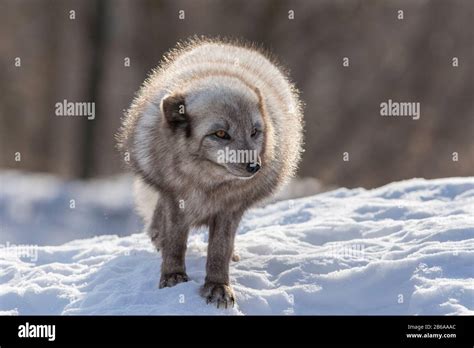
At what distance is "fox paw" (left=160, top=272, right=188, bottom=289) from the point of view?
575cm

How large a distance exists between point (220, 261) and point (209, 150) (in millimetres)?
896

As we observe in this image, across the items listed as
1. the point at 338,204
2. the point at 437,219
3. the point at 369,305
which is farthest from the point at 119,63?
the point at 369,305

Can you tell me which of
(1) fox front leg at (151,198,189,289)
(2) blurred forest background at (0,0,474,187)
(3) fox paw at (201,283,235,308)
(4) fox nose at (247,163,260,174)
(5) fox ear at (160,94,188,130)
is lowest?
(3) fox paw at (201,283,235,308)

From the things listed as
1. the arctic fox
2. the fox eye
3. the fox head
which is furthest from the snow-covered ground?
the fox eye

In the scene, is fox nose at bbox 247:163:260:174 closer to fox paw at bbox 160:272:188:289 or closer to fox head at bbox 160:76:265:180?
fox head at bbox 160:76:265:180

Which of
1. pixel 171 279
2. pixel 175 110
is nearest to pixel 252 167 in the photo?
pixel 175 110

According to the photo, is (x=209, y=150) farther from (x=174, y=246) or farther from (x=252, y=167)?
(x=174, y=246)

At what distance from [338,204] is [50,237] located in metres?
6.67

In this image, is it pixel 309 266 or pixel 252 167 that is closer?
pixel 252 167

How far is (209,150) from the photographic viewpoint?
539 cm

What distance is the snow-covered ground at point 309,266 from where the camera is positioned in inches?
217

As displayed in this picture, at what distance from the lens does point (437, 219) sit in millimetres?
Answer: 6992
